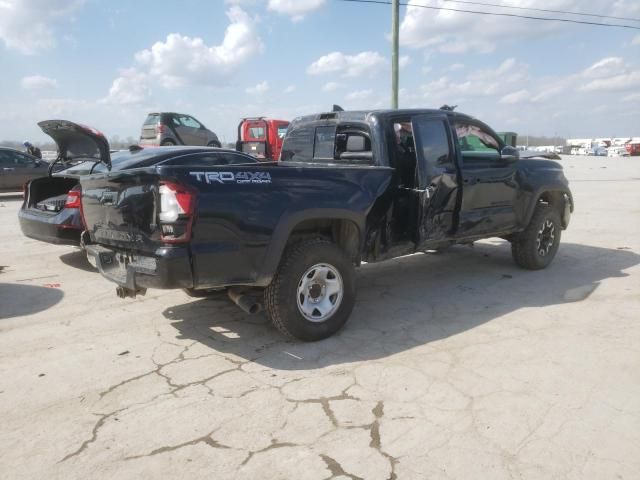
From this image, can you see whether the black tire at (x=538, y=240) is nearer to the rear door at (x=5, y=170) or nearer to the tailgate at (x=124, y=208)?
the tailgate at (x=124, y=208)

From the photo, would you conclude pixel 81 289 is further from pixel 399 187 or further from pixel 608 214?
pixel 608 214

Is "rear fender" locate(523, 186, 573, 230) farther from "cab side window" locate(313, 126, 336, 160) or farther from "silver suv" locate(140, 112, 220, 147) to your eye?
"silver suv" locate(140, 112, 220, 147)

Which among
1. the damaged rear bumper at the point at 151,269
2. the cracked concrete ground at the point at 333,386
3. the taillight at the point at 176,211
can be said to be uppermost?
the taillight at the point at 176,211

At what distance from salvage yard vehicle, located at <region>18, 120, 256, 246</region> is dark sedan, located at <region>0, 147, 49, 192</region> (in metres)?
7.43

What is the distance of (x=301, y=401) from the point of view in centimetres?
317

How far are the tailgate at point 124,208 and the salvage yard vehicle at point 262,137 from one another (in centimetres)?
1266

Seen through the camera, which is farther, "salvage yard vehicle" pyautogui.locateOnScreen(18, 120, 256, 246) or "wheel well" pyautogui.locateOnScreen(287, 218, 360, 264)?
"salvage yard vehicle" pyautogui.locateOnScreen(18, 120, 256, 246)

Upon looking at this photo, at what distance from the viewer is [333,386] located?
3367mm

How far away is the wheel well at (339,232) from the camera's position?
13.9 feet

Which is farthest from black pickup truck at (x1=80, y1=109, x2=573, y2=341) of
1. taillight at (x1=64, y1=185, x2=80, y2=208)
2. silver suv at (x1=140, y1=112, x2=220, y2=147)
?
silver suv at (x1=140, y1=112, x2=220, y2=147)

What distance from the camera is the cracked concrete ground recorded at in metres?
2.58

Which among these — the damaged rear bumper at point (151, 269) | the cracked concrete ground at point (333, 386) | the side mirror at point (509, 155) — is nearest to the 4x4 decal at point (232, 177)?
the damaged rear bumper at point (151, 269)

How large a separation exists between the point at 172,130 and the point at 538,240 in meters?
15.5

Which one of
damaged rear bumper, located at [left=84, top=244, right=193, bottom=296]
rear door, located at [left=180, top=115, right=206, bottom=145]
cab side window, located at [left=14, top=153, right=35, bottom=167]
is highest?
rear door, located at [left=180, top=115, right=206, bottom=145]
